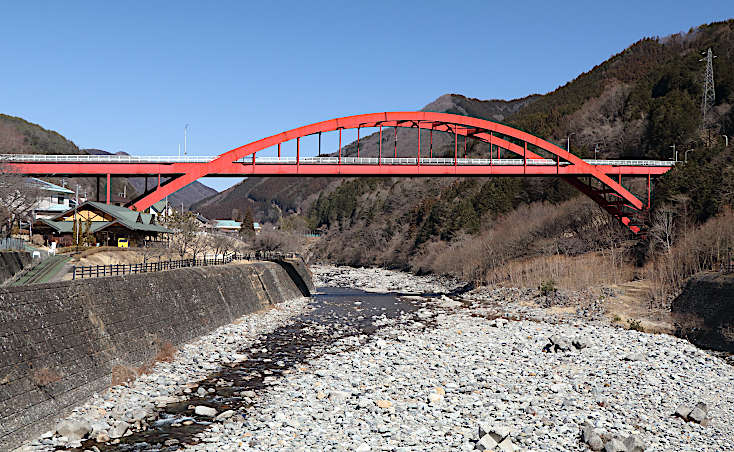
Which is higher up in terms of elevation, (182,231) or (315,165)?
(315,165)

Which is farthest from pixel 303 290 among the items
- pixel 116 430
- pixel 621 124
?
pixel 621 124

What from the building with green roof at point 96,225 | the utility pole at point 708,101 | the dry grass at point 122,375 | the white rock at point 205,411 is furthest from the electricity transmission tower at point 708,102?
the dry grass at point 122,375

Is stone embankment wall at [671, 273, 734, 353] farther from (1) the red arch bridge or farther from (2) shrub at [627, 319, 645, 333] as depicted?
(1) the red arch bridge

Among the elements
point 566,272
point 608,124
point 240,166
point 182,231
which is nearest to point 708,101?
point 608,124

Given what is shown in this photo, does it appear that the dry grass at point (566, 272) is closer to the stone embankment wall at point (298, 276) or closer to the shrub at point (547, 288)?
the shrub at point (547, 288)

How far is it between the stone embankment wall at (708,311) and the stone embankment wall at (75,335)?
2162cm

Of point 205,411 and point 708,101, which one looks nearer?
point 205,411

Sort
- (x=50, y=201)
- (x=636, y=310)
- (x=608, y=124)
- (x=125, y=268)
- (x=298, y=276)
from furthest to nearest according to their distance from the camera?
(x=608, y=124), (x=50, y=201), (x=298, y=276), (x=636, y=310), (x=125, y=268)

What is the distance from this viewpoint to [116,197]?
116 m

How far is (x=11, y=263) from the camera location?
85.4 ft

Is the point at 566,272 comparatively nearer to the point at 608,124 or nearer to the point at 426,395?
the point at 426,395

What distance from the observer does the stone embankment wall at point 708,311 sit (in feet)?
74.1

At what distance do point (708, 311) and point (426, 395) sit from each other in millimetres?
16902

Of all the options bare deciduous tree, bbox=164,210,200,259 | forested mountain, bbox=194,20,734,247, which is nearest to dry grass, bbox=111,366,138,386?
bare deciduous tree, bbox=164,210,200,259
